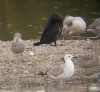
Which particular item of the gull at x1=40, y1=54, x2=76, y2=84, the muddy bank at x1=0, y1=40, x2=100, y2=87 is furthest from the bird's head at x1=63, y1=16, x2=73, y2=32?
the gull at x1=40, y1=54, x2=76, y2=84

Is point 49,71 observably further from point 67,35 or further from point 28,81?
point 67,35

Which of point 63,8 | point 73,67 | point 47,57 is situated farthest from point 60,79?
point 63,8

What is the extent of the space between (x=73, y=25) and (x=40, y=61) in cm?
475

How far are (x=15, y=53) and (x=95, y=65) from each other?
9.72ft

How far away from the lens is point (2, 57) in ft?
53.9

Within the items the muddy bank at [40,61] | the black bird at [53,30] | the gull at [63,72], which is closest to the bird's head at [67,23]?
the muddy bank at [40,61]

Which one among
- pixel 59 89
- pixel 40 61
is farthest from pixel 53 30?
pixel 59 89

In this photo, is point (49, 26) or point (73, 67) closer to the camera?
point (73, 67)

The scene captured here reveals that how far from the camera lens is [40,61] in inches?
623

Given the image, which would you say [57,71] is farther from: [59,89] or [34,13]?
[34,13]

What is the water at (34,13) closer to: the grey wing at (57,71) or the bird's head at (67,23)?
the bird's head at (67,23)

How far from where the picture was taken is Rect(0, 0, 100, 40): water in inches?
934

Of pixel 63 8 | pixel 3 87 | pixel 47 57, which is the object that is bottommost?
pixel 3 87

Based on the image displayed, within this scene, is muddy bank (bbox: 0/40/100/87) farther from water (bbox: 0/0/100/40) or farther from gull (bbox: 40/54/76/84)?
water (bbox: 0/0/100/40)
